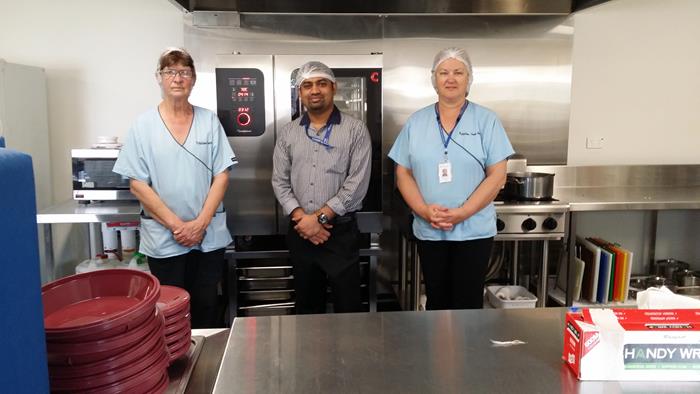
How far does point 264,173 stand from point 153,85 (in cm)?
90

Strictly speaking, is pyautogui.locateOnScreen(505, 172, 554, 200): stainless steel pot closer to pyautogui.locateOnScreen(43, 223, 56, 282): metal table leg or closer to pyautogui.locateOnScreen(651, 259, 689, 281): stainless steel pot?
pyautogui.locateOnScreen(651, 259, 689, 281): stainless steel pot

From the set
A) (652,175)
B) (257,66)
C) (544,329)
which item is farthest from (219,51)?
(652,175)

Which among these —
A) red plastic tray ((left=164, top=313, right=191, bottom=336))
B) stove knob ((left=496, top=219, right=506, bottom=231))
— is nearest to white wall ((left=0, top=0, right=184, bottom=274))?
stove knob ((left=496, top=219, right=506, bottom=231))

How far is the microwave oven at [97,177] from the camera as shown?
2.59 metres

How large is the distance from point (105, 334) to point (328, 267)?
1553 millimetres

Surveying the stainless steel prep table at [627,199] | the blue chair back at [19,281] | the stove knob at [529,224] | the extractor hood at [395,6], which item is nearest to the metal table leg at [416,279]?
the stove knob at [529,224]

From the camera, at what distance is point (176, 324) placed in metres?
1.04

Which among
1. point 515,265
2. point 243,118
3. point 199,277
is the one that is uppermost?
point 243,118

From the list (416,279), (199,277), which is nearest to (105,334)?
(199,277)

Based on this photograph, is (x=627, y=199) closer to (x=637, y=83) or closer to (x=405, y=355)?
(x=637, y=83)

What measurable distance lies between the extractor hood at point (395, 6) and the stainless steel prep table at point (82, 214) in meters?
1.04

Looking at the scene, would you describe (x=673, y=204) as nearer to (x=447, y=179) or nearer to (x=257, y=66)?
(x=447, y=179)

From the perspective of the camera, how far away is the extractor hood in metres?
2.64

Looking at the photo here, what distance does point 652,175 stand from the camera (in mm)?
3172
